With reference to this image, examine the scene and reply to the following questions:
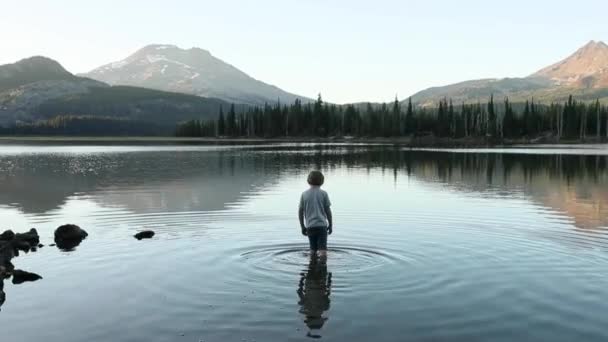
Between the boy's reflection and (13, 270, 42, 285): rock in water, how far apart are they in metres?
7.53

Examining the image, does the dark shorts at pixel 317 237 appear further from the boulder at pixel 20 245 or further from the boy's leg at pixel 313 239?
the boulder at pixel 20 245

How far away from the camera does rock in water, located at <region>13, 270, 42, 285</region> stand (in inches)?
656

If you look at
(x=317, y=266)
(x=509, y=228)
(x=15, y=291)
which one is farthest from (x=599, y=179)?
(x=15, y=291)

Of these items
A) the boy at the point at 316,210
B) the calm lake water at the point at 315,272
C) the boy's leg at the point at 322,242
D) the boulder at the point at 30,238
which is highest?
the boy at the point at 316,210

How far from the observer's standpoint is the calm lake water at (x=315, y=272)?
1233cm

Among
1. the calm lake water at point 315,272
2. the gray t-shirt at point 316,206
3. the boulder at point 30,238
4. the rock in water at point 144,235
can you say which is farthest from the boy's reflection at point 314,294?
the boulder at point 30,238

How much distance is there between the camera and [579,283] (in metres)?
15.9

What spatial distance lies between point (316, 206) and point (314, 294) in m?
3.55

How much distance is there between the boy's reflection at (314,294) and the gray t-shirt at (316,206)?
4.13 feet

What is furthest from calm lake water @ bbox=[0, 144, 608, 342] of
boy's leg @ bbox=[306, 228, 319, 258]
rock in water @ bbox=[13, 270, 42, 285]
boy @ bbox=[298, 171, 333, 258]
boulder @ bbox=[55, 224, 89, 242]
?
boy @ bbox=[298, 171, 333, 258]

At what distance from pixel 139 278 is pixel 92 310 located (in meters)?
3.23

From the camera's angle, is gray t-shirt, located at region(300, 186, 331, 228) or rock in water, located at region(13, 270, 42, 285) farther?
gray t-shirt, located at region(300, 186, 331, 228)

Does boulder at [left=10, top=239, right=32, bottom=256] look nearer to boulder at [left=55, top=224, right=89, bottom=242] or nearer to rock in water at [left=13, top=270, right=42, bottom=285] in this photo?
boulder at [left=55, top=224, right=89, bottom=242]

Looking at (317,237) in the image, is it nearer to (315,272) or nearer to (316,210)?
(316,210)
